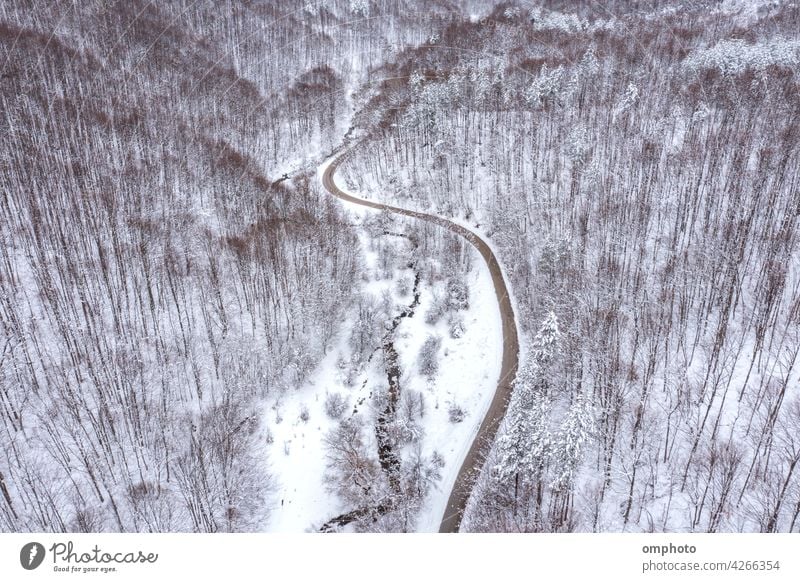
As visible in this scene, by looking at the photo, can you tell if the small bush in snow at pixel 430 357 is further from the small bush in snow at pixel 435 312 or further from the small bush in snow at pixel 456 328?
the small bush in snow at pixel 435 312

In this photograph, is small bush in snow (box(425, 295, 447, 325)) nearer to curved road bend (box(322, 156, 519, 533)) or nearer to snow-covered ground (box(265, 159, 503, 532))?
snow-covered ground (box(265, 159, 503, 532))

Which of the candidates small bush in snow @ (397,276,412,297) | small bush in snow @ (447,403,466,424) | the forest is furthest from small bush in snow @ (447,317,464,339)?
small bush in snow @ (447,403,466,424)

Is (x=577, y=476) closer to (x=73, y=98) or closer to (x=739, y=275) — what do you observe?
(x=739, y=275)

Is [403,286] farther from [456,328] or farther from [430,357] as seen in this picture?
[430,357]

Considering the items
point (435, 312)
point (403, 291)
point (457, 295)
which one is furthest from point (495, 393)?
point (403, 291)

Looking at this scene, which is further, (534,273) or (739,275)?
(534,273)

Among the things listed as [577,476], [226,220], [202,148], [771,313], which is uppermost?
[202,148]
